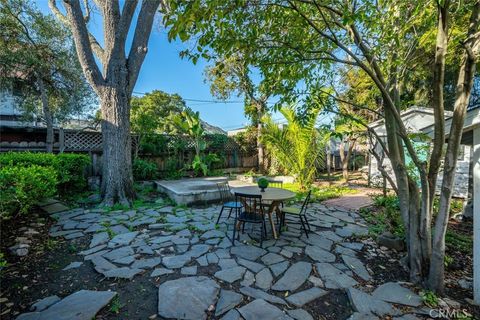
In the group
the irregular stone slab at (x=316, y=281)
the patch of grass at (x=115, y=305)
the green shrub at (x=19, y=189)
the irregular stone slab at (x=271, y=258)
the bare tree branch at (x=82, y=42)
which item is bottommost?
the irregular stone slab at (x=316, y=281)

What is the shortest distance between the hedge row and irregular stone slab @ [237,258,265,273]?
3.24 m

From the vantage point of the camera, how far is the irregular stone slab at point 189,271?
2.76 m

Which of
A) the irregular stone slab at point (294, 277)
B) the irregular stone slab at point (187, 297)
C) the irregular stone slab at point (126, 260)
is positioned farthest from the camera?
the irregular stone slab at point (126, 260)

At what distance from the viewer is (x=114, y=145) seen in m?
5.89

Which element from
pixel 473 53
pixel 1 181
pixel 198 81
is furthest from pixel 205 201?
pixel 198 81

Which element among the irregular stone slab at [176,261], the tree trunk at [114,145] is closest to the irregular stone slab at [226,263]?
the irregular stone slab at [176,261]

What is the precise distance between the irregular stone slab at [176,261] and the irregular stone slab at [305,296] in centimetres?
137

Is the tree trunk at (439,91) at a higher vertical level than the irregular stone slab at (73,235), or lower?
higher

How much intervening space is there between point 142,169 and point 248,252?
6.07 meters

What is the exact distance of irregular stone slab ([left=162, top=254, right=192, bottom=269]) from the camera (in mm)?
2940

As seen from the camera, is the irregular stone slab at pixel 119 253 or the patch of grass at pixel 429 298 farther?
the irregular stone slab at pixel 119 253

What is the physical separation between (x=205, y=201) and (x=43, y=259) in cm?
360

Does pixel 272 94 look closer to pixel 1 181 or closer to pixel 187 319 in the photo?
pixel 187 319

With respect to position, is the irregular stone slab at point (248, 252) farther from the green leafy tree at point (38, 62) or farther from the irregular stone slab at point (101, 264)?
the green leafy tree at point (38, 62)
